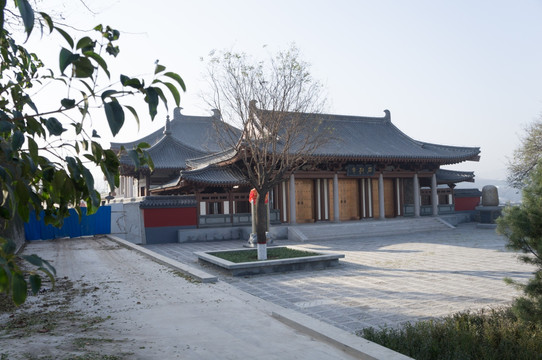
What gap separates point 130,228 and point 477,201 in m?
20.6

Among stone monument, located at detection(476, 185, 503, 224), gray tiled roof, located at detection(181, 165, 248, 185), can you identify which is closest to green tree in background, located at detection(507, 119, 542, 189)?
stone monument, located at detection(476, 185, 503, 224)

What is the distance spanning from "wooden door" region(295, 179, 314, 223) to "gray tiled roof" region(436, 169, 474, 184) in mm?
8728

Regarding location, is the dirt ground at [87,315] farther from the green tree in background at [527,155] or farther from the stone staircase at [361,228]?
the green tree in background at [527,155]

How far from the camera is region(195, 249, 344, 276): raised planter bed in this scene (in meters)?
9.62

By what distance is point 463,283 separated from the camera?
27.3ft

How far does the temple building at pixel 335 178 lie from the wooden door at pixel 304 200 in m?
0.05

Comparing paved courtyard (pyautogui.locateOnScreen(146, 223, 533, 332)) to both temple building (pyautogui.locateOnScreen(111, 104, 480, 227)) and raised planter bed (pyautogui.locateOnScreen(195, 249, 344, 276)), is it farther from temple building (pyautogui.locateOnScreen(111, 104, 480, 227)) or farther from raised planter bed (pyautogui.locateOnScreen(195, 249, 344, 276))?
temple building (pyautogui.locateOnScreen(111, 104, 480, 227))

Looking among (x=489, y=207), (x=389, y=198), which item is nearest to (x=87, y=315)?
(x=389, y=198)

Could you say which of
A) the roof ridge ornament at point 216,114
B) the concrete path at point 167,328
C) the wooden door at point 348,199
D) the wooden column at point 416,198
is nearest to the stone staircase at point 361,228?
the wooden column at point 416,198

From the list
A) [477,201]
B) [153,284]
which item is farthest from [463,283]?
[477,201]

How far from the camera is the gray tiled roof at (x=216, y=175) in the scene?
18.4 meters

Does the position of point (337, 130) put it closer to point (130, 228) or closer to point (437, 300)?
point (130, 228)

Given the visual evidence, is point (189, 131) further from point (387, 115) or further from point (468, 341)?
point (468, 341)

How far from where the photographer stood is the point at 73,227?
18.6 meters
